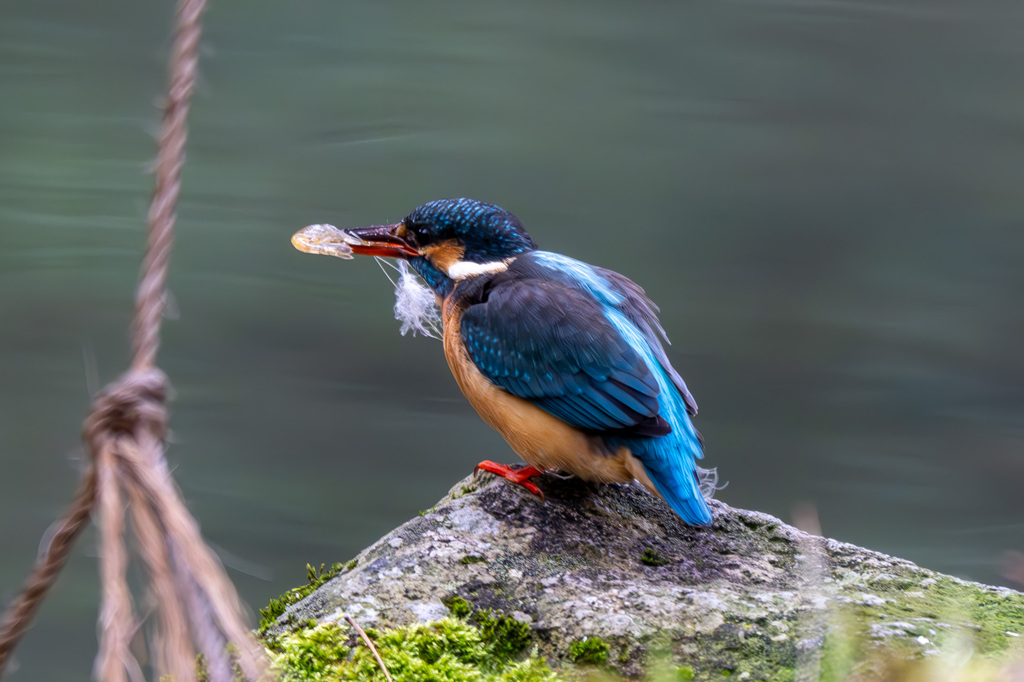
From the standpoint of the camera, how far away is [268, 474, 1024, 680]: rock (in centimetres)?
137

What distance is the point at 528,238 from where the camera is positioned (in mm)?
2129

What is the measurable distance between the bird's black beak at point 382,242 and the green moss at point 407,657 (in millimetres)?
1043

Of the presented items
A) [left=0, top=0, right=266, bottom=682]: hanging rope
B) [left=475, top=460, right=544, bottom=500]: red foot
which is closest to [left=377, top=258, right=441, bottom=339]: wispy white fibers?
[left=475, top=460, right=544, bottom=500]: red foot

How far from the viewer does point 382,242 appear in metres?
2.18

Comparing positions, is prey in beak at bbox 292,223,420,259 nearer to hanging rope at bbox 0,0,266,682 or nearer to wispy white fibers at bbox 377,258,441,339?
wispy white fibers at bbox 377,258,441,339

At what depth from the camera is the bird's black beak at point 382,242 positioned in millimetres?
2150

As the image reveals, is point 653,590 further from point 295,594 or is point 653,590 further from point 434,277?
point 434,277

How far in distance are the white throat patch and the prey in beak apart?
0.12m

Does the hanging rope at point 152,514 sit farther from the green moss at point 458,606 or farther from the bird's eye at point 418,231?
the bird's eye at point 418,231

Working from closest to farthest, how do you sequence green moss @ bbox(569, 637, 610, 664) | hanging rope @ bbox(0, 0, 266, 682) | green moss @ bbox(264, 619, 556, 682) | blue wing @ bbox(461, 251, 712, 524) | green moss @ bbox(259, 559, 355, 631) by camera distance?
hanging rope @ bbox(0, 0, 266, 682) → green moss @ bbox(264, 619, 556, 682) → green moss @ bbox(569, 637, 610, 664) → green moss @ bbox(259, 559, 355, 631) → blue wing @ bbox(461, 251, 712, 524)

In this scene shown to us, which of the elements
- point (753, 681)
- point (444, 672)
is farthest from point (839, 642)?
point (444, 672)

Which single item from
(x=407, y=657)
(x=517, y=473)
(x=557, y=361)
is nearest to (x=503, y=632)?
(x=407, y=657)

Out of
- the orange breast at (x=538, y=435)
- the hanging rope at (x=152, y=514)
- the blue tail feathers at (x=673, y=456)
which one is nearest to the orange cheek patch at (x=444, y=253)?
the orange breast at (x=538, y=435)

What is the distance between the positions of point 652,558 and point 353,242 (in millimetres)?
1010
